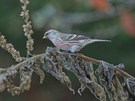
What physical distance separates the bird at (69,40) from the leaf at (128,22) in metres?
4.94

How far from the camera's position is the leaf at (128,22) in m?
8.25

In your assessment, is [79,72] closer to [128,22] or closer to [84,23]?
[128,22]

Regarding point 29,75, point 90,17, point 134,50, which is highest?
point 90,17

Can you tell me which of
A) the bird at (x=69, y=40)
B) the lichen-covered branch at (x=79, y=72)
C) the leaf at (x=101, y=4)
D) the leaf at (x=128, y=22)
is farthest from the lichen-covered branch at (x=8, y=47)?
the leaf at (x=128, y=22)

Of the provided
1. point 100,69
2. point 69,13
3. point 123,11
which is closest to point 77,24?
point 69,13

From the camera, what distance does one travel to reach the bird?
3070 millimetres

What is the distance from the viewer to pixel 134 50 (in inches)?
389

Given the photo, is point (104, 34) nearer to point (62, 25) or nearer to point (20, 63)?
point (62, 25)

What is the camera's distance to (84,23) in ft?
31.6

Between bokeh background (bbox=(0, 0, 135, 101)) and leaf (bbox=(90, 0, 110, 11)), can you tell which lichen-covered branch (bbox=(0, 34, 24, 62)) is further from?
bokeh background (bbox=(0, 0, 135, 101))

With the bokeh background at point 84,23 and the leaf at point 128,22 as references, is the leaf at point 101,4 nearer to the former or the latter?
the bokeh background at point 84,23

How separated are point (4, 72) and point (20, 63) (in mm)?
79

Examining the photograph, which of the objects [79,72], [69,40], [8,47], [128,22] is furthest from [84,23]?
[8,47]

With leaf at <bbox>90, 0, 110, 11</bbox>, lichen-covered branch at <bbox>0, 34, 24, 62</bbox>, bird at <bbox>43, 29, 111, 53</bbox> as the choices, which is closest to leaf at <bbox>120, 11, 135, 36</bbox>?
leaf at <bbox>90, 0, 110, 11</bbox>
